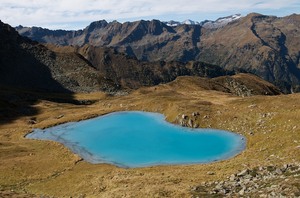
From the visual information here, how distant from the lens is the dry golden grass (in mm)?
47406

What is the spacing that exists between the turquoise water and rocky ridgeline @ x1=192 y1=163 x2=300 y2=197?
1877 centimetres

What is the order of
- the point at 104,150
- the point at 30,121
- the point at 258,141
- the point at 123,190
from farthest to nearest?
the point at 30,121
the point at 104,150
the point at 258,141
the point at 123,190

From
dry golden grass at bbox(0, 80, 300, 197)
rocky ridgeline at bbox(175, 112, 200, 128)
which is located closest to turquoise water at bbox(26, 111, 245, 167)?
rocky ridgeline at bbox(175, 112, 200, 128)

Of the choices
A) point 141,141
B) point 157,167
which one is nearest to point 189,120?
point 141,141

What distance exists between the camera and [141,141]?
264 ft

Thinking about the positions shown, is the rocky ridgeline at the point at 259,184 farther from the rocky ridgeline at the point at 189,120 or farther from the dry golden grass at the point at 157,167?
the rocky ridgeline at the point at 189,120

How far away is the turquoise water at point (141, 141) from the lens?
65500mm

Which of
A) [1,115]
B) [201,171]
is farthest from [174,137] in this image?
[1,115]

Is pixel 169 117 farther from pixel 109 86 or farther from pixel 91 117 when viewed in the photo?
pixel 109 86

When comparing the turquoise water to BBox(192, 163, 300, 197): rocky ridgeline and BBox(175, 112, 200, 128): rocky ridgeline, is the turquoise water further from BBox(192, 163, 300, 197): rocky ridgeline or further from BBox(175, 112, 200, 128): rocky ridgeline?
BBox(192, 163, 300, 197): rocky ridgeline

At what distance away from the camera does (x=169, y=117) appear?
100 meters

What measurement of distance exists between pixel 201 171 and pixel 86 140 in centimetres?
4022

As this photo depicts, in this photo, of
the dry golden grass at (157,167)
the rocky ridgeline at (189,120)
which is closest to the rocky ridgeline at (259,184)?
the dry golden grass at (157,167)

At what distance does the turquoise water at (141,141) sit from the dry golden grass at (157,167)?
11.0 feet
